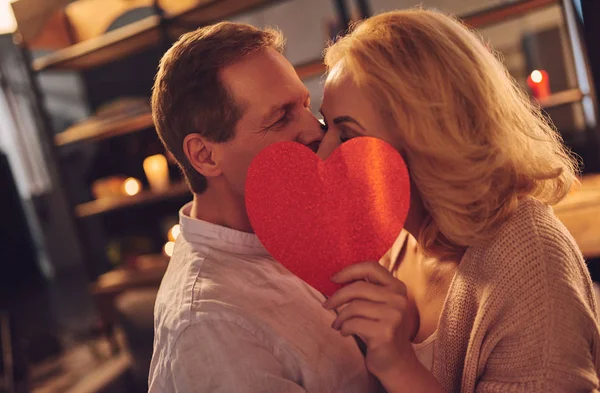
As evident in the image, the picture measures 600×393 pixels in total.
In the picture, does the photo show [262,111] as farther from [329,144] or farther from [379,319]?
[379,319]

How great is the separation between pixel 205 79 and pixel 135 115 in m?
2.32

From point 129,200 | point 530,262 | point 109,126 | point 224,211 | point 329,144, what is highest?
point 109,126

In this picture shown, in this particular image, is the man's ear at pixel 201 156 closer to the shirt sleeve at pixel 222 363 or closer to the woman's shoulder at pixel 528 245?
the shirt sleeve at pixel 222 363

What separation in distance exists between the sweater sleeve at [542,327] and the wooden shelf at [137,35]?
7.73 ft

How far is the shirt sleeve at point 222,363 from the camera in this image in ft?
2.75

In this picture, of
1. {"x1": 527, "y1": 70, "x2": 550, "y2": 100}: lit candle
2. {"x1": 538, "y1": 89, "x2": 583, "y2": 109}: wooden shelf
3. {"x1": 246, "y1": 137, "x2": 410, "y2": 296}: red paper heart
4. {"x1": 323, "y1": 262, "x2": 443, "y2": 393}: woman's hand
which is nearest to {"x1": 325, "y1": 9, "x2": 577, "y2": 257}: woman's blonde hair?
{"x1": 246, "y1": 137, "x2": 410, "y2": 296}: red paper heart

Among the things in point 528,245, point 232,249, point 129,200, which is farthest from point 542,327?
point 129,200

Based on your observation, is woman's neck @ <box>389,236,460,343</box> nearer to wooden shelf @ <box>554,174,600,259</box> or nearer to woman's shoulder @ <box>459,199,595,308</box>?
woman's shoulder @ <box>459,199,595,308</box>

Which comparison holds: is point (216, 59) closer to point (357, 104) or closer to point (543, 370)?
point (357, 104)

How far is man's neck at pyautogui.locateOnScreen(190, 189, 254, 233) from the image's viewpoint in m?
1.10

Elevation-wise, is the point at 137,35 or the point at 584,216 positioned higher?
the point at 137,35

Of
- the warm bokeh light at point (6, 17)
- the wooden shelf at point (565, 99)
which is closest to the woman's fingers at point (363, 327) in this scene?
the wooden shelf at point (565, 99)

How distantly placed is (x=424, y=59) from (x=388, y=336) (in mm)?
473

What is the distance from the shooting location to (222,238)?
1052mm
